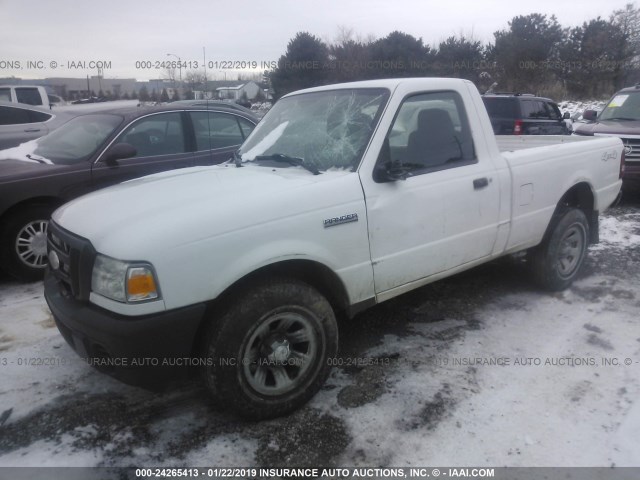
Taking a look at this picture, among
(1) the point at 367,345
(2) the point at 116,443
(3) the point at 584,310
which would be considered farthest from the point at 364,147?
(3) the point at 584,310

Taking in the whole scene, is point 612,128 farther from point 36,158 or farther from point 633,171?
point 36,158

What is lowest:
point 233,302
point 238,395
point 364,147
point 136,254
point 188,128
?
point 238,395

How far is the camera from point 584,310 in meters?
4.33

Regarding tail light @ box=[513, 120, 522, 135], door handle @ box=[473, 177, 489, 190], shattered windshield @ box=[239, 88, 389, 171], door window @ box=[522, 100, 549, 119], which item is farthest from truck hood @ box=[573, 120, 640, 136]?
shattered windshield @ box=[239, 88, 389, 171]

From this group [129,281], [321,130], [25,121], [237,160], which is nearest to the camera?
[129,281]

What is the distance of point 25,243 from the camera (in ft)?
15.8

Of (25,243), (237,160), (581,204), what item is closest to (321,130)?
(237,160)

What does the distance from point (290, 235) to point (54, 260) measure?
1431 millimetres

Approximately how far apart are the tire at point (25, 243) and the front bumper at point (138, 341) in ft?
8.52

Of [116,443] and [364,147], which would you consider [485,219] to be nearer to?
[364,147]

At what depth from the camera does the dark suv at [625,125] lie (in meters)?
8.29

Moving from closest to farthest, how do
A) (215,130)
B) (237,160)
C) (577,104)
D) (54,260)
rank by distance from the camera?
(54,260), (237,160), (215,130), (577,104)

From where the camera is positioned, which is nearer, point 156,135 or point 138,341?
point 138,341

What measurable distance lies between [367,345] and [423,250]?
2.90 ft
